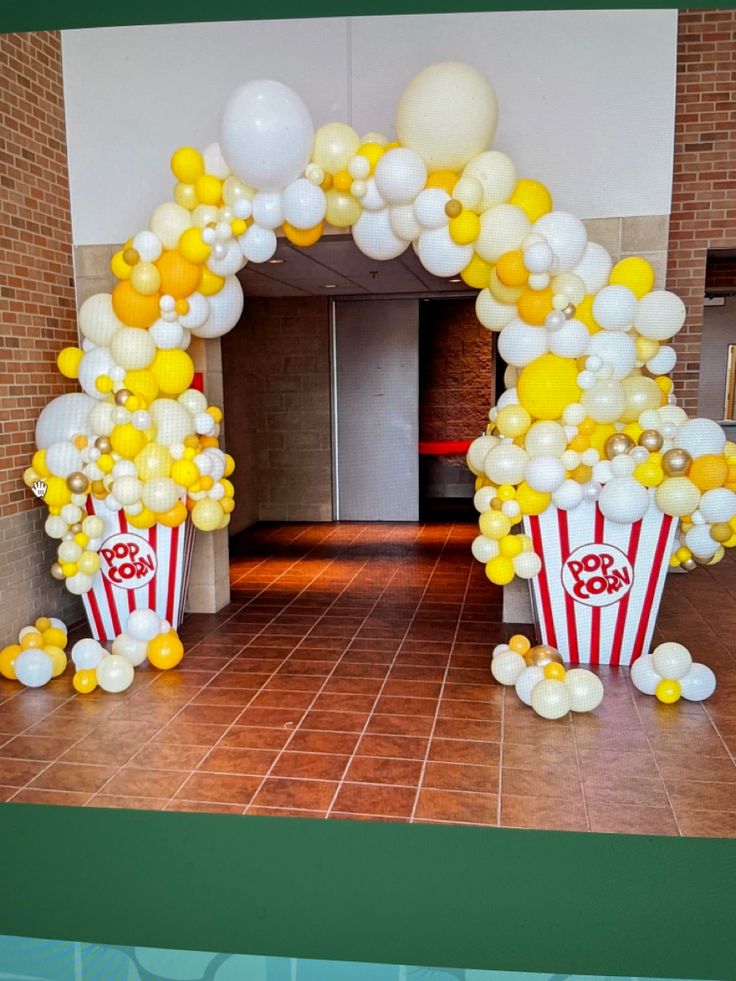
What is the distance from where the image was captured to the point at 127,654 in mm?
4312

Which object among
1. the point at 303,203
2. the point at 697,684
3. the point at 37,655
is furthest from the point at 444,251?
the point at 37,655

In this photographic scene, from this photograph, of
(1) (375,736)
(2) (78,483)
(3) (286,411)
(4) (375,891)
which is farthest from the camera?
(3) (286,411)

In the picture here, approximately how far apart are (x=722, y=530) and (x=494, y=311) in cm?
142

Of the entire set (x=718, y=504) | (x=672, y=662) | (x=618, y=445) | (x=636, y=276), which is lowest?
(x=672, y=662)

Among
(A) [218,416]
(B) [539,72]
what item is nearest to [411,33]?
(B) [539,72]

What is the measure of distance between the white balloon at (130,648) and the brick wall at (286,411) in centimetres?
431

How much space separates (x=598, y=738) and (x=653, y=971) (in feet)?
4.22

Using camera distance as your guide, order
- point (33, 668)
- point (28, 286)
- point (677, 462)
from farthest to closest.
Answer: point (28, 286)
point (33, 668)
point (677, 462)

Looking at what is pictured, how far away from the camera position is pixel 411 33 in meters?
4.50

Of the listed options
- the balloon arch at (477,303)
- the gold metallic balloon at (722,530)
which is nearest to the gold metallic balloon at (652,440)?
the balloon arch at (477,303)

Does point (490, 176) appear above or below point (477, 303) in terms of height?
above

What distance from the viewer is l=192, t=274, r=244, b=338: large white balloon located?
431cm

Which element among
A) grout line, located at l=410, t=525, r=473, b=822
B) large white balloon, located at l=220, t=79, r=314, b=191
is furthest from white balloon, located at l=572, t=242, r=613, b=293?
grout line, located at l=410, t=525, r=473, b=822

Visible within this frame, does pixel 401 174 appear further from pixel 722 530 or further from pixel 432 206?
pixel 722 530
